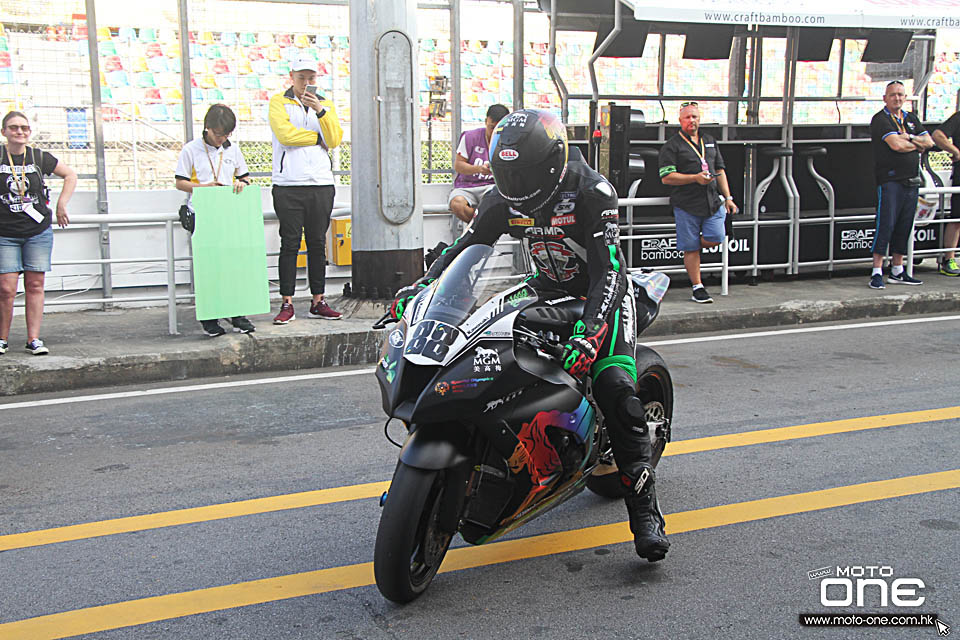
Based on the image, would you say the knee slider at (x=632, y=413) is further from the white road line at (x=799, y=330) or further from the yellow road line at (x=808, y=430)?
the white road line at (x=799, y=330)

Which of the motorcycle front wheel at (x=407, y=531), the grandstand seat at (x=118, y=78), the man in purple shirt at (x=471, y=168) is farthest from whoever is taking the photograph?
the grandstand seat at (x=118, y=78)

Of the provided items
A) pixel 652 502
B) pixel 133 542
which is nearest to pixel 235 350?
pixel 133 542

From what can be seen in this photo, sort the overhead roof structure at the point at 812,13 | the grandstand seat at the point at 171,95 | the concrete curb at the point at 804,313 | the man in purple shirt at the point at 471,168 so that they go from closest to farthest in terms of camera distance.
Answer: the concrete curb at the point at 804,313, the man in purple shirt at the point at 471,168, the overhead roof structure at the point at 812,13, the grandstand seat at the point at 171,95

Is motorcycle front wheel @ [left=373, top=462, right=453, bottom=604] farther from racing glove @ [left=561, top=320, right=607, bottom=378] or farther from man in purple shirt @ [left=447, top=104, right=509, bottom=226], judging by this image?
man in purple shirt @ [left=447, top=104, right=509, bottom=226]

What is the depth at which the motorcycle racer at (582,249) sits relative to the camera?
3939 millimetres

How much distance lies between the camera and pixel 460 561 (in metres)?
4.13

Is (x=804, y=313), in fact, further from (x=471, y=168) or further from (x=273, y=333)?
(x=273, y=333)

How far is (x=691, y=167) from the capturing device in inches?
401

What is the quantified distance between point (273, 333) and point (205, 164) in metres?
1.62

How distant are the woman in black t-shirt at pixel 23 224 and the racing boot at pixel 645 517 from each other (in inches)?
210

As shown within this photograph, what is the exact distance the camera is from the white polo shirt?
28.1 ft

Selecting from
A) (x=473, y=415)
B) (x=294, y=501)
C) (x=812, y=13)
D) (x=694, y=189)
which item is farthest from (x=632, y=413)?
(x=812, y=13)

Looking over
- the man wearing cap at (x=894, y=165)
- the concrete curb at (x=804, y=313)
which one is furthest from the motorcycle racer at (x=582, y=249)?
the man wearing cap at (x=894, y=165)

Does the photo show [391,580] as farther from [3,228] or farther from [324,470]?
[3,228]
